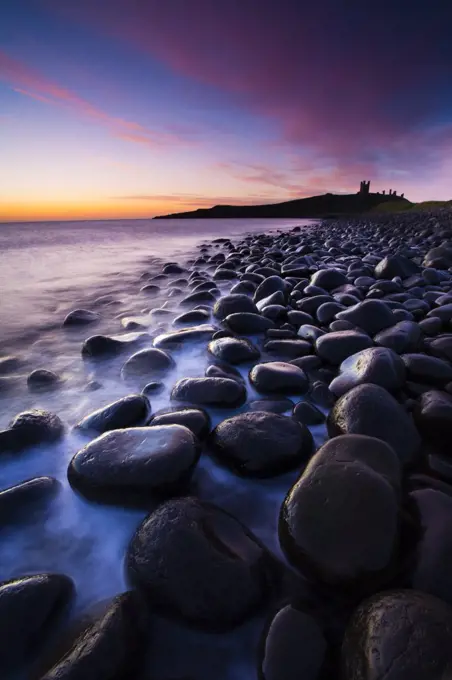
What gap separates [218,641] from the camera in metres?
0.99

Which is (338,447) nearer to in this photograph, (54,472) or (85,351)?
(54,472)

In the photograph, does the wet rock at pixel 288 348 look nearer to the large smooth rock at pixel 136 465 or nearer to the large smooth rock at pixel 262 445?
the large smooth rock at pixel 262 445

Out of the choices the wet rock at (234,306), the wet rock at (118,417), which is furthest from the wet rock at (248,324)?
the wet rock at (118,417)

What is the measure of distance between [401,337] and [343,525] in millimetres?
1826

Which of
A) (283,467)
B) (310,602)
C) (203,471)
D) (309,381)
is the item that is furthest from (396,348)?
(310,602)

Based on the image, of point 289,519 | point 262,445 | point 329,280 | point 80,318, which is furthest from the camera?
point 329,280

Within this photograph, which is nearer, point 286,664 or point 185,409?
point 286,664

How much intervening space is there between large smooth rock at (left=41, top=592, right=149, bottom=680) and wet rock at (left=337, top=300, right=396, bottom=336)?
245 cm

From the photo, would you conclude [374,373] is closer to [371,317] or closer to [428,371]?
[428,371]

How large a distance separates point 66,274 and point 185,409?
21.7ft

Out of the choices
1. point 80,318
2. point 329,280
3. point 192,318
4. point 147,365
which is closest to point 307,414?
point 147,365

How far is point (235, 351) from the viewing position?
8.61ft

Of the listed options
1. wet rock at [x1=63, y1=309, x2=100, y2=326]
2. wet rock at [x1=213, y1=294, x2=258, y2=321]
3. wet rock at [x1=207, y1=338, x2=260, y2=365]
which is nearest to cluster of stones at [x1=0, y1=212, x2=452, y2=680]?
wet rock at [x1=207, y1=338, x2=260, y2=365]

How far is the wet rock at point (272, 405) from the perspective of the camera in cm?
198
